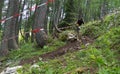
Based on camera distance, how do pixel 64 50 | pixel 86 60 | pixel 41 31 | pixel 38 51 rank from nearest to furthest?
pixel 86 60 → pixel 64 50 → pixel 38 51 → pixel 41 31

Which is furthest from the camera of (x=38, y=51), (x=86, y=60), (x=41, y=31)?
(x=41, y=31)

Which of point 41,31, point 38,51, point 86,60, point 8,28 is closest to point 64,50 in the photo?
point 38,51

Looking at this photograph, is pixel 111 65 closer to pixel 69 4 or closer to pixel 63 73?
pixel 63 73

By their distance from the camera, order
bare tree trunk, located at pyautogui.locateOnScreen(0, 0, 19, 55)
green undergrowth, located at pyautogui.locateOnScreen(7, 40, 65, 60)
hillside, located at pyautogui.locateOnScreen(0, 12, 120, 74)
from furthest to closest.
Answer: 1. bare tree trunk, located at pyautogui.locateOnScreen(0, 0, 19, 55)
2. green undergrowth, located at pyautogui.locateOnScreen(7, 40, 65, 60)
3. hillside, located at pyautogui.locateOnScreen(0, 12, 120, 74)

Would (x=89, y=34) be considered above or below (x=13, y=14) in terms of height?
below

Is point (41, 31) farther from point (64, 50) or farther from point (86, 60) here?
point (86, 60)

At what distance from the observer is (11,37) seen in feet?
48.9

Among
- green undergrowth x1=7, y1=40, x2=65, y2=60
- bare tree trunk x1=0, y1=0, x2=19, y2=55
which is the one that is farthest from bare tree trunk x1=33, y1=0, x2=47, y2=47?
bare tree trunk x1=0, y1=0, x2=19, y2=55

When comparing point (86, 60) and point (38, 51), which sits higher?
point (86, 60)

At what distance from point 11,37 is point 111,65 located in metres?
9.09

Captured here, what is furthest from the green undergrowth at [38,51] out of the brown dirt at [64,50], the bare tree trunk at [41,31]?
the brown dirt at [64,50]

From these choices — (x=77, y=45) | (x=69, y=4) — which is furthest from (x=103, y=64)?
(x=69, y=4)

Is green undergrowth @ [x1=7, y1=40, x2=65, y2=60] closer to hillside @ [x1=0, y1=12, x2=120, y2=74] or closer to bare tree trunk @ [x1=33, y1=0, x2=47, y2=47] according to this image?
bare tree trunk @ [x1=33, y1=0, x2=47, y2=47]

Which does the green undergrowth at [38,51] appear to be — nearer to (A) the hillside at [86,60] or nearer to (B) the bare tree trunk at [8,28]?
(B) the bare tree trunk at [8,28]
